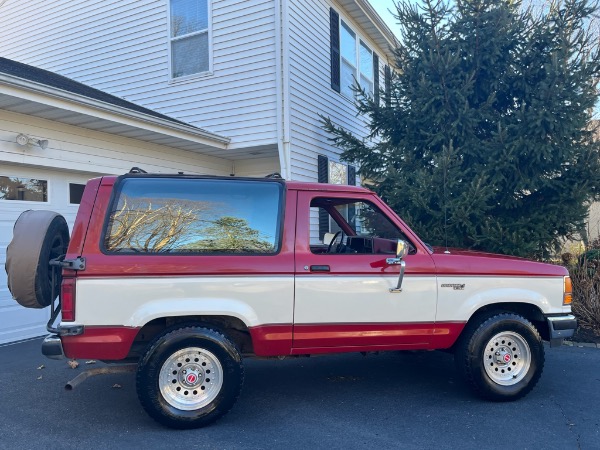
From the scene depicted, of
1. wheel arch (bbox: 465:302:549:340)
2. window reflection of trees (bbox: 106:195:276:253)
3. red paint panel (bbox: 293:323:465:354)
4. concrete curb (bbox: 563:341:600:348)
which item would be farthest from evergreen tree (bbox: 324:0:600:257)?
window reflection of trees (bbox: 106:195:276:253)

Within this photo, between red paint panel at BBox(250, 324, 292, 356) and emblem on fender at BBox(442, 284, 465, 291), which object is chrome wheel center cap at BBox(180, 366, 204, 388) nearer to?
red paint panel at BBox(250, 324, 292, 356)

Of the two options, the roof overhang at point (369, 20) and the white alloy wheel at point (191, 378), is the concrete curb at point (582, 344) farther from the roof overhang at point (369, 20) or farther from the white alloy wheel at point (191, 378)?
the roof overhang at point (369, 20)

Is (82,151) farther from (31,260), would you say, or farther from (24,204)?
(31,260)

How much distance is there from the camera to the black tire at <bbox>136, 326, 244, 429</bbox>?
3809 millimetres

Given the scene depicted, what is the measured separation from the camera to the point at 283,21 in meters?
8.59

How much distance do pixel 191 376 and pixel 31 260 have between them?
1.56m

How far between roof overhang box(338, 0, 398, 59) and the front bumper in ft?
25.1

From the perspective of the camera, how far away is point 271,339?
4.07 meters

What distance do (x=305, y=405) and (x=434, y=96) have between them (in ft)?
17.1

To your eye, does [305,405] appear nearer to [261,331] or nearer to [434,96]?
[261,331]

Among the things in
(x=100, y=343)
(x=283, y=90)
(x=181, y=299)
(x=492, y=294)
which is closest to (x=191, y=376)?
(x=181, y=299)

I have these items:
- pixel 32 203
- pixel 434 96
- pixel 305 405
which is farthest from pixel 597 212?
pixel 32 203

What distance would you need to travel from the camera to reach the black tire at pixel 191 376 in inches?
150

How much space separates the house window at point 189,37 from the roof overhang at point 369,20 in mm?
3370
